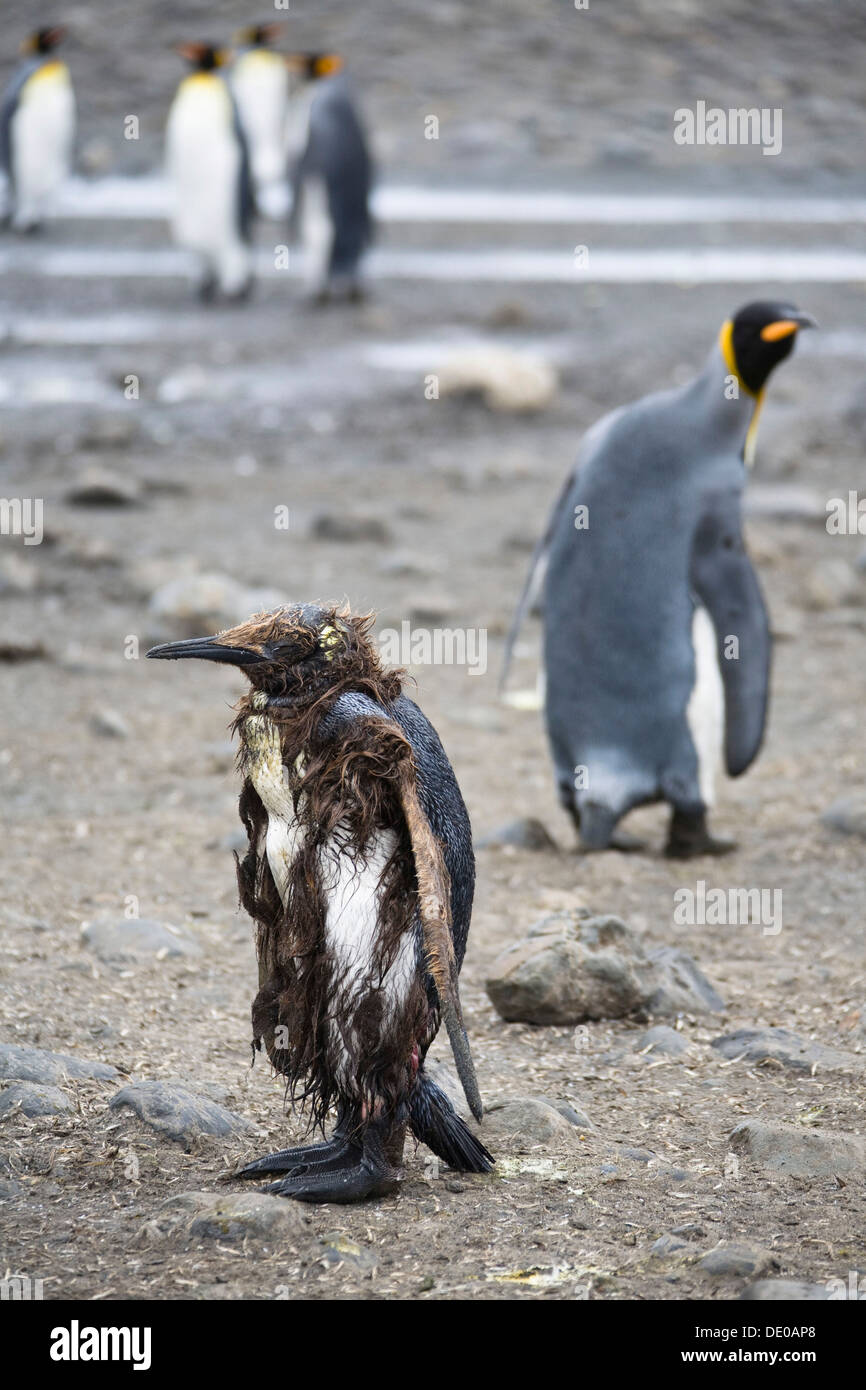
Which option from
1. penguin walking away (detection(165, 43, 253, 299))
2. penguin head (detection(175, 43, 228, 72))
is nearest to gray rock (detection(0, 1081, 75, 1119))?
penguin walking away (detection(165, 43, 253, 299))

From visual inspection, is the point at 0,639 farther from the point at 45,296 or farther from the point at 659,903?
the point at 45,296

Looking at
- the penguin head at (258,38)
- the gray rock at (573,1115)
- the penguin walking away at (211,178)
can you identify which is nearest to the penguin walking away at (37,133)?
the penguin walking away at (211,178)

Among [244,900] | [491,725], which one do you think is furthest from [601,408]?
[244,900]

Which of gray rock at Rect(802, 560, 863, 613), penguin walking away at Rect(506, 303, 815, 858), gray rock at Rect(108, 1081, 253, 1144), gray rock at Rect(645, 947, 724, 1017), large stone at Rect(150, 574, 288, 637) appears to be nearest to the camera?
gray rock at Rect(108, 1081, 253, 1144)

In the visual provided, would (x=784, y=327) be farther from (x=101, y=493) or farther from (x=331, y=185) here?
(x=331, y=185)

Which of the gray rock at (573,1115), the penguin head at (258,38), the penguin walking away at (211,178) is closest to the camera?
the gray rock at (573,1115)

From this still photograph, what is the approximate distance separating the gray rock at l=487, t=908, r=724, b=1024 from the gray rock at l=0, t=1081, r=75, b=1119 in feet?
3.28

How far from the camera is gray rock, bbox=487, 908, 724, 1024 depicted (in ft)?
11.3

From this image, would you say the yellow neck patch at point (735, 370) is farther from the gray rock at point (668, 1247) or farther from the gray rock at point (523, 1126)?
the gray rock at point (668, 1247)

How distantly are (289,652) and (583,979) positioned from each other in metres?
1.28

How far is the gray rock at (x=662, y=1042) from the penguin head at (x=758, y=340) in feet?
6.87

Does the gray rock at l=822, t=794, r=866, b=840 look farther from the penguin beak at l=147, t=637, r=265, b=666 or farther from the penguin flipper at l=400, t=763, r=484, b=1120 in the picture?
the penguin beak at l=147, t=637, r=265, b=666

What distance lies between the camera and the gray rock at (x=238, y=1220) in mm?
2398

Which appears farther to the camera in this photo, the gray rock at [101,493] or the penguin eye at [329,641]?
the gray rock at [101,493]
